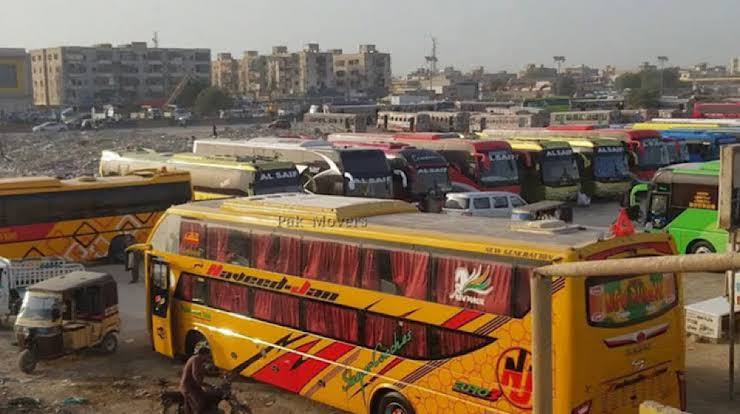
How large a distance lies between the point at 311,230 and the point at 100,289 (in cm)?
439

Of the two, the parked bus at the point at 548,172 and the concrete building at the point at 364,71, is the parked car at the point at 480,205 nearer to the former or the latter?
the parked bus at the point at 548,172

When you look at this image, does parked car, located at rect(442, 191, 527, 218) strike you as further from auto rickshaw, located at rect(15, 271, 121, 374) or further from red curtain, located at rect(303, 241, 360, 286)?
red curtain, located at rect(303, 241, 360, 286)

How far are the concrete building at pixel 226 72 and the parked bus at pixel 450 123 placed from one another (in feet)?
342

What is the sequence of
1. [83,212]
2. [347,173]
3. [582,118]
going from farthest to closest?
[582,118] → [347,173] → [83,212]

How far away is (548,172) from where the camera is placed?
91.7 ft

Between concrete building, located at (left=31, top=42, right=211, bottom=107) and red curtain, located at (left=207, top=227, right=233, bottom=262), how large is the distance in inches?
4055

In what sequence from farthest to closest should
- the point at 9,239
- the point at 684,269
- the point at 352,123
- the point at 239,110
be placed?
the point at 239,110
the point at 352,123
the point at 9,239
the point at 684,269

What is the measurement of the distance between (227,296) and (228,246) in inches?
25.6

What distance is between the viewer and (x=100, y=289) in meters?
12.4

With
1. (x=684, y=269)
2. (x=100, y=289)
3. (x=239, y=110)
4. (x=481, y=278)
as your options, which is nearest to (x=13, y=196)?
(x=100, y=289)

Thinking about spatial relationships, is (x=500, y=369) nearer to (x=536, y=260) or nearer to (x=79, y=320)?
(x=536, y=260)

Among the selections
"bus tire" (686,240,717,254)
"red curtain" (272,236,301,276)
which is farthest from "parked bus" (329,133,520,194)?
"red curtain" (272,236,301,276)

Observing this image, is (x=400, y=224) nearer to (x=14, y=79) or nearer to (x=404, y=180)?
(x=404, y=180)

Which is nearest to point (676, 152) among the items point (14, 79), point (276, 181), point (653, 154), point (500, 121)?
point (653, 154)
